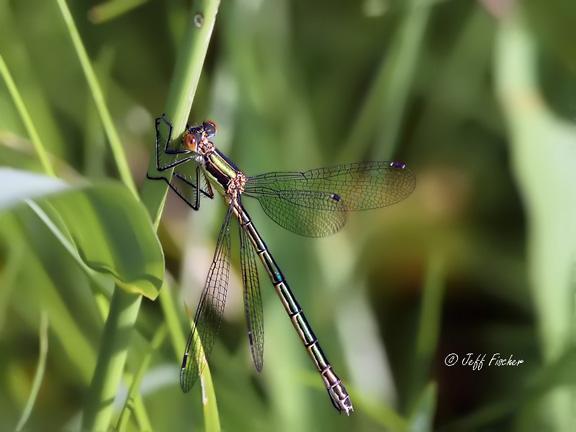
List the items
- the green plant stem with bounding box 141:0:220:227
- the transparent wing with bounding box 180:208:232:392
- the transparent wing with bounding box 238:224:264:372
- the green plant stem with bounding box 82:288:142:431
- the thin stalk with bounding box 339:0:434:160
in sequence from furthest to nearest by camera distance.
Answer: the thin stalk with bounding box 339:0:434:160, the transparent wing with bounding box 238:224:264:372, the transparent wing with bounding box 180:208:232:392, the green plant stem with bounding box 82:288:142:431, the green plant stem with bounding box 141:0:220:227

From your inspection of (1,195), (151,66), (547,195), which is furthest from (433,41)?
(1,195)

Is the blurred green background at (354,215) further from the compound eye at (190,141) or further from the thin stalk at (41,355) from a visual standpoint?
the compound eye at (190,141)

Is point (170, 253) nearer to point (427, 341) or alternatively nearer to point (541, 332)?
point (427, 341)

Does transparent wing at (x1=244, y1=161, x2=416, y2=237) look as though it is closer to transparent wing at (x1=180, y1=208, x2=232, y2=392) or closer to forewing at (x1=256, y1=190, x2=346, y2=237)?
forewing at (x1=256, y1=190, x2=346, y2=237)

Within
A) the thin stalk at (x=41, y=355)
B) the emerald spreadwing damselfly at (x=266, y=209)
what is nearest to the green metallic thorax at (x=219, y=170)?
the emerald spreadwing damselfly at (x=266, y=209)

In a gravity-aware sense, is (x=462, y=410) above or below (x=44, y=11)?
below

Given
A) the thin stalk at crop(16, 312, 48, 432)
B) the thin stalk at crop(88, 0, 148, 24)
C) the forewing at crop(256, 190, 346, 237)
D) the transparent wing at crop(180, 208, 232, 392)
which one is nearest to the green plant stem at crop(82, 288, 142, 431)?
the transparent wing at crop(180, 208, 232, 392)

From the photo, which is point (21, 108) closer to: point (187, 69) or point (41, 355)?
point (187, 69)
